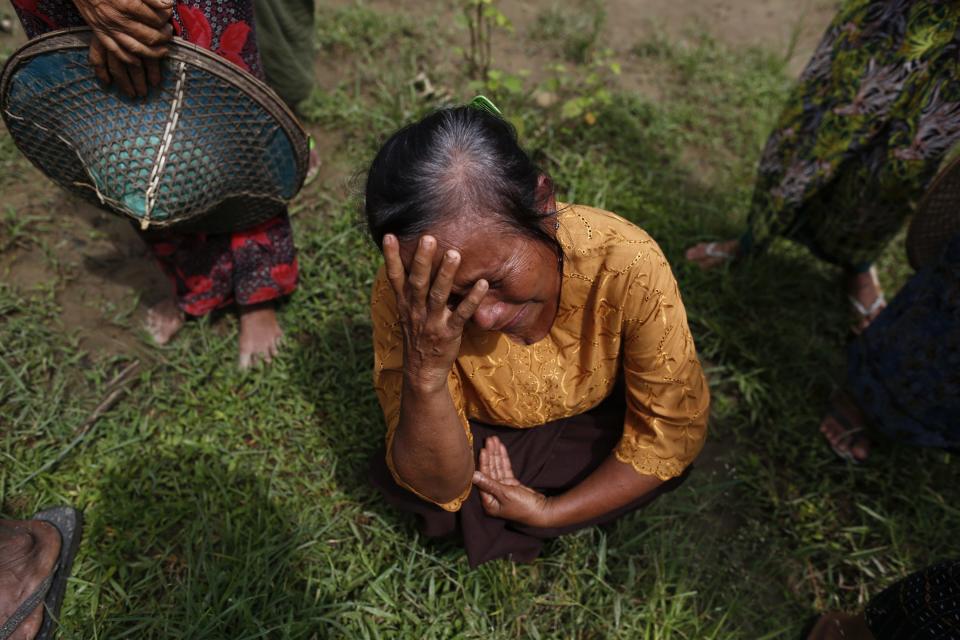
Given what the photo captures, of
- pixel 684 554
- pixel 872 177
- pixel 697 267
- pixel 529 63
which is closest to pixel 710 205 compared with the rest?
pixel 697 267

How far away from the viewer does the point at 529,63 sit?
394cm

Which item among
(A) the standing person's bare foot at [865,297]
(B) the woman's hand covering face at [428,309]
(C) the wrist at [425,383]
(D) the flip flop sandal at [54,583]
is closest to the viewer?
(B) the woman's hand covering face at [428,309]

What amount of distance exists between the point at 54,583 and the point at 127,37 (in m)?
1.65

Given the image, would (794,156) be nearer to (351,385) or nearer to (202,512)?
(351,385)

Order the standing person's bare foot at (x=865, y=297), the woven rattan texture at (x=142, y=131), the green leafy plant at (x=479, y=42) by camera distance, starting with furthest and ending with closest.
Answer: the green leafy plant at (x=479, y=42) < the standing person's bare foot at (x=865, y=297) < the woven rattan texture at (x=142, y=131)

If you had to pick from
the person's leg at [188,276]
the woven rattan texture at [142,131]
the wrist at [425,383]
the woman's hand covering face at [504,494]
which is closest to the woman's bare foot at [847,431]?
the woman's hand covering face at [504,494]

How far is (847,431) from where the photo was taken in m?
2.53

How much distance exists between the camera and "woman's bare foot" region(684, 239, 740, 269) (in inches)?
121

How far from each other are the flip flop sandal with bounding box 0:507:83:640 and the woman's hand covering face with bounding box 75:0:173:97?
1416mm

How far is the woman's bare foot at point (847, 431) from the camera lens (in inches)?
99.2

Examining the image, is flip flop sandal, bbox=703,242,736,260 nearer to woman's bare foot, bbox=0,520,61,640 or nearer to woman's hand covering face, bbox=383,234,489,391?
woman's hand covering face, bbox=383,234,489,391

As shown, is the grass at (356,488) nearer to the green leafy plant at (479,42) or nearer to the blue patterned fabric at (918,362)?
the blue patterned fabric at (918,362)

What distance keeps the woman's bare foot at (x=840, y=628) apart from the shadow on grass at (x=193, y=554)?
5.19 feet

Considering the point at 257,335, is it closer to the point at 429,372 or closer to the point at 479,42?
the point at 429,372
